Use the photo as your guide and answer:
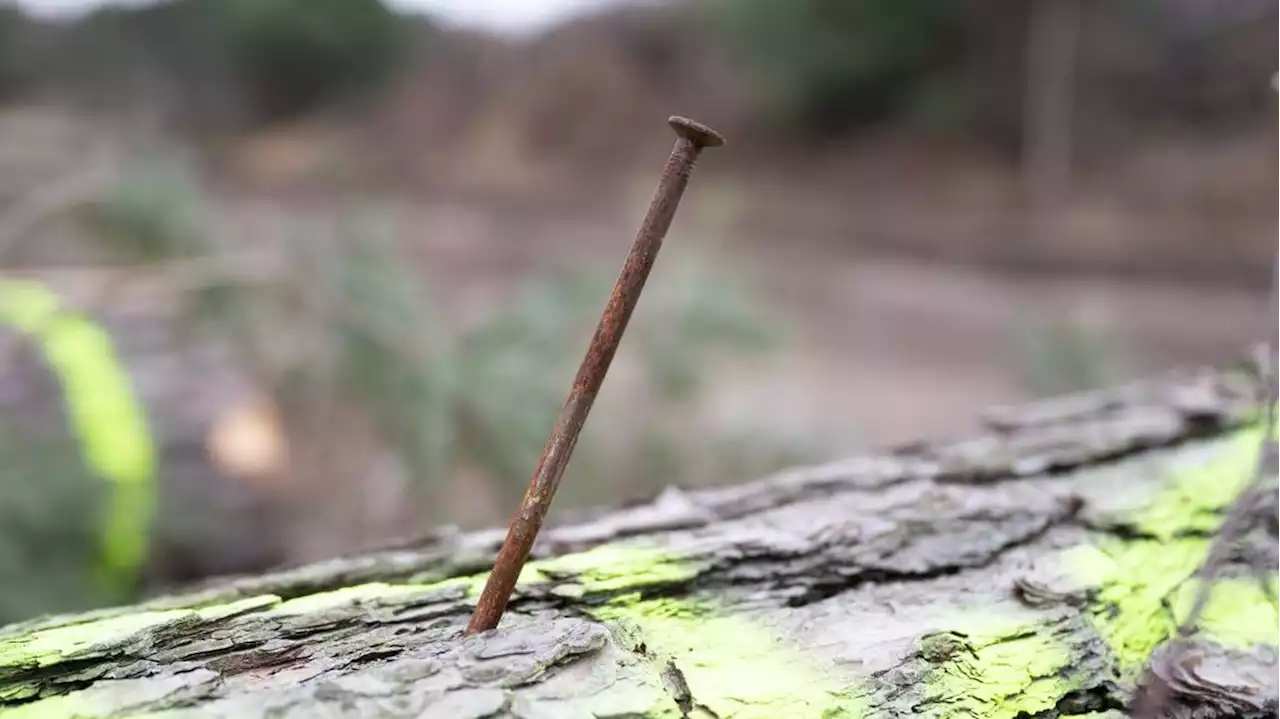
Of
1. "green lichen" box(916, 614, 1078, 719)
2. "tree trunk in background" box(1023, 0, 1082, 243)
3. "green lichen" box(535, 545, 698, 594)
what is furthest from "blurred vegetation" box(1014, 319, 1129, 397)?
"tree trunk in background" box(1023, 0, 1082, 243)

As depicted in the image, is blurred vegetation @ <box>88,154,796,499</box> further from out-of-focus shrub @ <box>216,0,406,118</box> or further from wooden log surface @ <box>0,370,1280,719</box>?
out-of-focus shrub @ <box>216,0,406,118</box>

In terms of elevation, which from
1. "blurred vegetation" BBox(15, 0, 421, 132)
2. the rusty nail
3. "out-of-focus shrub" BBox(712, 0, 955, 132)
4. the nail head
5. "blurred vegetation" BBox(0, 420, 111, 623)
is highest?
"blurred vegetation" BBox(15, 0, 421, 132)

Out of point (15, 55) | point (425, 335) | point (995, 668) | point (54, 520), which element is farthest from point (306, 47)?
point (995, 668)

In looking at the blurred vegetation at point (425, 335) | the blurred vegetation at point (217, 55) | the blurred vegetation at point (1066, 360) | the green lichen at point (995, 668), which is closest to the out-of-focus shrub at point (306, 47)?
the blurred vegetation at point (217, 55)

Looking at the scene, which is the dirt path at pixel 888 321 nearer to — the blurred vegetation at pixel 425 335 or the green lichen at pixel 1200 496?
the blurred vegetation at pixel 425 335

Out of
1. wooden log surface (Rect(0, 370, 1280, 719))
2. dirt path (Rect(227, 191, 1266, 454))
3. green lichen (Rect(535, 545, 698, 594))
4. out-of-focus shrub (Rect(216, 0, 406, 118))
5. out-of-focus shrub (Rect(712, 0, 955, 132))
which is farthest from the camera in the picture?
out-of-focus shrub (Rect(216, 0, 406, 118))

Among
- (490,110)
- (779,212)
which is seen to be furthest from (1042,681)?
(490,110)

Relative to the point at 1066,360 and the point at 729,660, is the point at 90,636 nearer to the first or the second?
the point at 729,660
